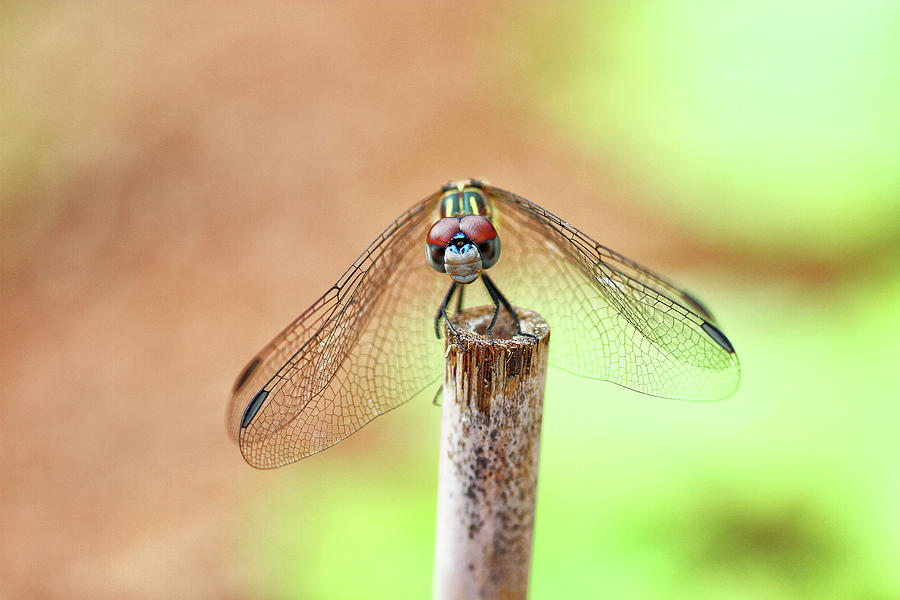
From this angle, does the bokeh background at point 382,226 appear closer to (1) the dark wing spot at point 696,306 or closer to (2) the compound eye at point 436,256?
(1) the dark wing spot at point 696,306

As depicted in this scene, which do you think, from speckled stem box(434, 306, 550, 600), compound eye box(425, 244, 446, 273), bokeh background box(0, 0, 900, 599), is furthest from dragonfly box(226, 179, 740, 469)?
bokeh background box(0, 0, 900, 599)

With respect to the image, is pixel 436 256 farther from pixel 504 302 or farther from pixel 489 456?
pixel 489 456

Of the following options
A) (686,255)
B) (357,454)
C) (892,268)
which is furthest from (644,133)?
(357,454)

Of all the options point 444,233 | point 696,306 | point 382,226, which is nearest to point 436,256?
point 444,233

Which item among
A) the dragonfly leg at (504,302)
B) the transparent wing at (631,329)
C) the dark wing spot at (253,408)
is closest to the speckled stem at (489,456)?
the dragonfly leg at (504,302)

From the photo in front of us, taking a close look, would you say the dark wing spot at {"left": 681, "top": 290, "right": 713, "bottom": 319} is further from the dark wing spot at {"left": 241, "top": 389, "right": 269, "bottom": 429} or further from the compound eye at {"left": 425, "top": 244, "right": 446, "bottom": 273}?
the dark wing spot at {"left": 241, "top": 389, "right": 269, "bottom": 429}
